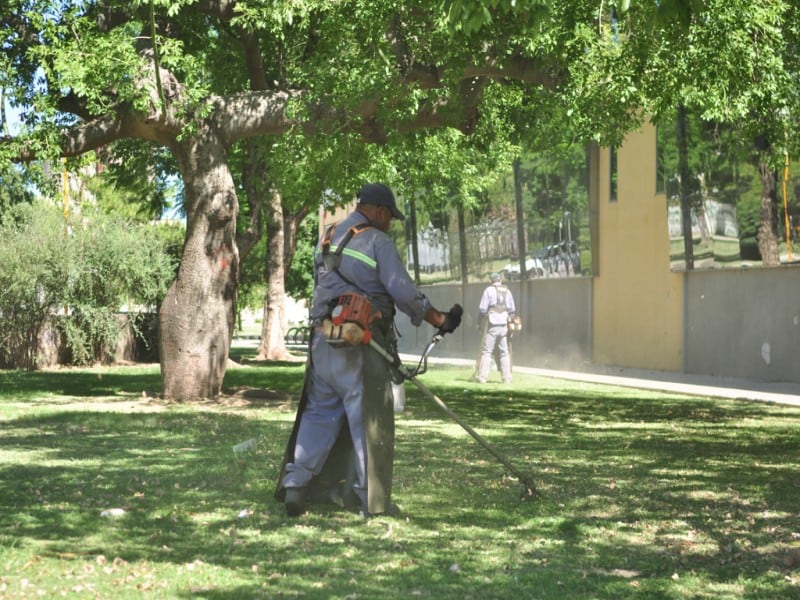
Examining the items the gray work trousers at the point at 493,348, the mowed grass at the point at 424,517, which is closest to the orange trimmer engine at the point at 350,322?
the mowed grass at the point at 424,517

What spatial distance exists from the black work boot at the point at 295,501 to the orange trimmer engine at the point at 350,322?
0.87 m

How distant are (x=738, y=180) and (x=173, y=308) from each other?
12781 millimetres

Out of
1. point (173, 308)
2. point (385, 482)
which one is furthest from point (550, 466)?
point (173, 308)

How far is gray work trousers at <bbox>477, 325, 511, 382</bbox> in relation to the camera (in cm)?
2181

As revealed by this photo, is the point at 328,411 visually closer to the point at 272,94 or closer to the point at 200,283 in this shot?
the point at 200,283

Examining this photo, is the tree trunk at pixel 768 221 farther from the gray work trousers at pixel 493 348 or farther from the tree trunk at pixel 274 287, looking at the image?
the tree trunk at pixel 274 287

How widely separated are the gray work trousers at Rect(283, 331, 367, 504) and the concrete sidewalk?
468 inches

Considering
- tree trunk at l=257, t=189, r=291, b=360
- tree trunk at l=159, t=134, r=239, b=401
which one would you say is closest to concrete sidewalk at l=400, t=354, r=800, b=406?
tree trunk at l=257, t=189, r=291, b=360

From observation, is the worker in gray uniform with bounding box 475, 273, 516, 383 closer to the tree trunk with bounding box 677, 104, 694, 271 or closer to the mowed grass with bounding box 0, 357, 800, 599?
the tree trunk with bounding box 677, 104, 694, 271

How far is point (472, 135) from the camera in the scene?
60.2 ft

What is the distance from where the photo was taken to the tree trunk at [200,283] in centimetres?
1709

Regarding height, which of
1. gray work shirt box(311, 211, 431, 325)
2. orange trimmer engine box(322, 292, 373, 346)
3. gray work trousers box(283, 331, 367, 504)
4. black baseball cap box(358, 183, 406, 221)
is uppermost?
black baseball cap box(358, 183, 406, 221)

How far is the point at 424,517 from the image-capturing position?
7.57 meters

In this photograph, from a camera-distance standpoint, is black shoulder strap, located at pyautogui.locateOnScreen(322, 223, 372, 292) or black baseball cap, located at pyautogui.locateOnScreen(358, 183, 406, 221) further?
black baseball cap, located at pyautogui.locateOnScreen(358, 183, 406, 221)
